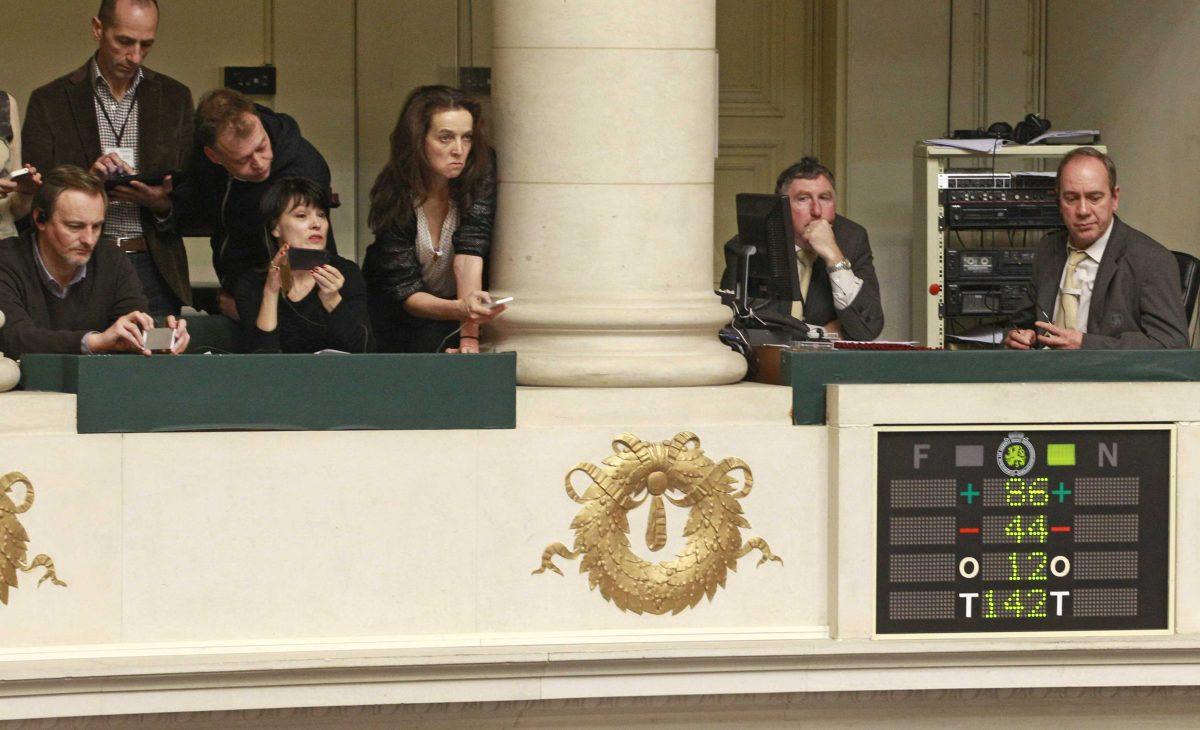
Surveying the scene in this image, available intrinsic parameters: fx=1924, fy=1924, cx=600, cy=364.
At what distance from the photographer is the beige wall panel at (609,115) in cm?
488

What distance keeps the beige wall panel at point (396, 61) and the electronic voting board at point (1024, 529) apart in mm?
4265

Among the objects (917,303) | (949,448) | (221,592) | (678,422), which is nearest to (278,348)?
(221,592)

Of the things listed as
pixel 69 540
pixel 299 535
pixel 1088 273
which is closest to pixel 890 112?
pixel 1088 273

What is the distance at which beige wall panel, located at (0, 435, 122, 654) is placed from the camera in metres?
4.46

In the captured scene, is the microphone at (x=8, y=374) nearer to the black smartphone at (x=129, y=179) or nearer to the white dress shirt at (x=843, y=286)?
the black smartphone at (x=129, y=179)

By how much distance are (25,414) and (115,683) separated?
2.16 feet

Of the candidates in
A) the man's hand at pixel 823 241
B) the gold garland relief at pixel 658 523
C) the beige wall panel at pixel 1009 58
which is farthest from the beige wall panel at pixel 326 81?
the gold garland relief at pixel 658 523

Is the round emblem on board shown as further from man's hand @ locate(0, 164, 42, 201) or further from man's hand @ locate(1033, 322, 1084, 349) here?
man's hand @ locate(0, 164, 42, 201)

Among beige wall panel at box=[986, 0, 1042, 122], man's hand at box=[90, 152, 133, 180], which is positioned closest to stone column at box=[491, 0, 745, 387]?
man's hand at box=[90, 152, 133, 180]

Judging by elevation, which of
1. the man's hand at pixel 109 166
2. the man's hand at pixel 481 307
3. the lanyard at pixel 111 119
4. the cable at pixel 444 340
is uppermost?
the lanyard at pixel 111 119

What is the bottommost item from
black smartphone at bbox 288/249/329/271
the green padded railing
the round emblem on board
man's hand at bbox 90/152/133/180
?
the round emblem on board

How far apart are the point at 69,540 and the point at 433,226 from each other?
1425 millimetres

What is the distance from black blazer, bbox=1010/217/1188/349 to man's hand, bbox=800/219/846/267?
122 cm

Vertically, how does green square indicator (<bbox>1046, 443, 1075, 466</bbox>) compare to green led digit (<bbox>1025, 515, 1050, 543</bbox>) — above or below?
above
